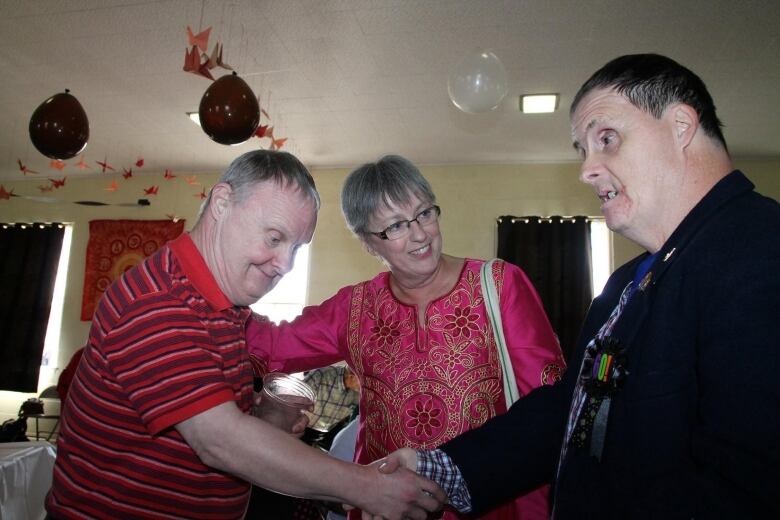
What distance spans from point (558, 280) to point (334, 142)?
11.2 feet

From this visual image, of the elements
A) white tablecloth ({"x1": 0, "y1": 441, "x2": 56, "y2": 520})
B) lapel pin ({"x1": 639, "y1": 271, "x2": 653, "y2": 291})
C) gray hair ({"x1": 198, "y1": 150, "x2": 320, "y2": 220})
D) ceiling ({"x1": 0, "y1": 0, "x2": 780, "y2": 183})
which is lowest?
white tablecloth ({"x1": 0, "y1": 441, "x2": 56, "y2": 520})

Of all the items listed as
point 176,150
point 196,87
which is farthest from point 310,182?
point 176,150

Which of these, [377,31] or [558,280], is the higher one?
[377,31]

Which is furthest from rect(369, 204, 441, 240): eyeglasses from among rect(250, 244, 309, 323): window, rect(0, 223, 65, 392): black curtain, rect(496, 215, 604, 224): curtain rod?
rect(0, 223, 65, 392): black curtain

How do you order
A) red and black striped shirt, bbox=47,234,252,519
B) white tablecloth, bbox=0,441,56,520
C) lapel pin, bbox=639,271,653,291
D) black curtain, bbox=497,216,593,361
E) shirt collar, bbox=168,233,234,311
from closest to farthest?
lapel pin, bbox=639,271,653,291 < red and black striped shirt, bbox=47,234,252,519 < shirt collar, bbox=168,233,234,311 < white tablecloth, bbox=0,441,56,520 < black curtain, bbox=497,216,593,361

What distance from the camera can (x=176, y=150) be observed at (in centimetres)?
690

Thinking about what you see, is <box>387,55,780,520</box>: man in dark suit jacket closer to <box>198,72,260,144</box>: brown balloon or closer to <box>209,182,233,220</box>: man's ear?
<box>209,182,233,220</box>: man's ear

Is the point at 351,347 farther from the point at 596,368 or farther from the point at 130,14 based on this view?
the point at 130,14

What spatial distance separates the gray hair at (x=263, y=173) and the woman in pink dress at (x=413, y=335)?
43cm

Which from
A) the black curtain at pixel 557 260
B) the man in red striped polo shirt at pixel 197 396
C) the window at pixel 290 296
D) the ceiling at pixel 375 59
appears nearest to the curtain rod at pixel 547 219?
the black curtain at pixel 557 260

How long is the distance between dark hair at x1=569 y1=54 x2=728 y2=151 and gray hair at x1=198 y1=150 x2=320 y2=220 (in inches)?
29.6

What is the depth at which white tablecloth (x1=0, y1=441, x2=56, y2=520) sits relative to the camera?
8.26 feet

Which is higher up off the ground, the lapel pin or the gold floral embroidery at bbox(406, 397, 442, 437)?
the lapel pin

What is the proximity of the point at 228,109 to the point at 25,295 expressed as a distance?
23.5 ft
